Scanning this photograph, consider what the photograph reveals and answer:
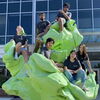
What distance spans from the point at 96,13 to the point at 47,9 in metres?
3.55

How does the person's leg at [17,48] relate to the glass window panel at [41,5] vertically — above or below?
below

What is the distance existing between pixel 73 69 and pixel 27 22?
1626 centimetres

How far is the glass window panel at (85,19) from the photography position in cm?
2167

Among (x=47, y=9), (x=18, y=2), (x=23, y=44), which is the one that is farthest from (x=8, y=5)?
(x=23, y=44)

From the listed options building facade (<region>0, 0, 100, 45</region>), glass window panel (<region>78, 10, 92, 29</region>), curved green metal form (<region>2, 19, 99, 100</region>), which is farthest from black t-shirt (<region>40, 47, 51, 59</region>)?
glass window panel (<region>78, 10, 92, 29</region>)

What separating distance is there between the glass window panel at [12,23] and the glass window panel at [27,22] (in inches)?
17.7

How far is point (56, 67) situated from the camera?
674 cm

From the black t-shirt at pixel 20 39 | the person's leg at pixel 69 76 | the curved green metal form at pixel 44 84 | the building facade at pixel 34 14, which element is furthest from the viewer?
the building facade at pixel 34 14

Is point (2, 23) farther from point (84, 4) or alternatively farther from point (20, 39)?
point (20, 39)

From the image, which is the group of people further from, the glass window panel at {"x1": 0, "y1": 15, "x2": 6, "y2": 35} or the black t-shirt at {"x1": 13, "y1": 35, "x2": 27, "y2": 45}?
the glass window panel at {"x1": 0, "y1": 15, "x2": 6, "y2": 35}

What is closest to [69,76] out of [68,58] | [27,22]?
[68,58]

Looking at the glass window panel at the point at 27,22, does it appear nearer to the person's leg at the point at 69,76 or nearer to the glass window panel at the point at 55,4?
the glass window panel at the point at 55,4

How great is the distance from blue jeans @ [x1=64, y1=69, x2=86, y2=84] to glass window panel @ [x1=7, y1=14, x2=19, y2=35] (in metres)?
16.3

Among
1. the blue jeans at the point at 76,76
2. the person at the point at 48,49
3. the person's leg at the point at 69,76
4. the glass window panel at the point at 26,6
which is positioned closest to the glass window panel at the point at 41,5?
the glass window panel at the point at 26,6
